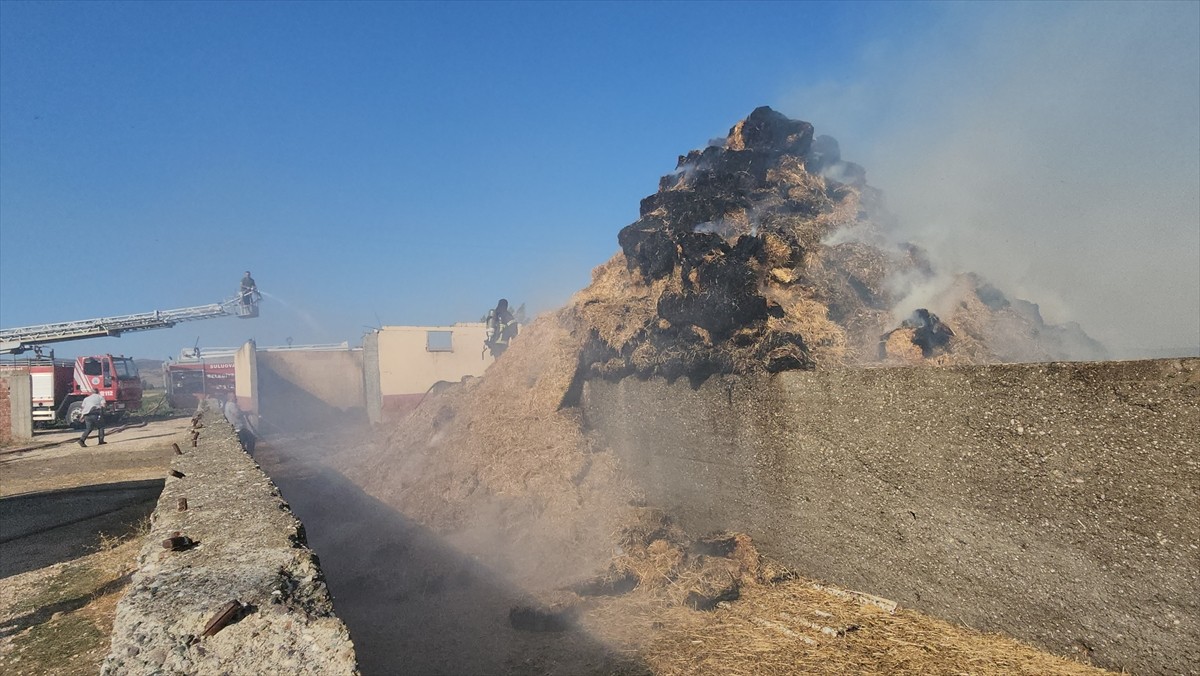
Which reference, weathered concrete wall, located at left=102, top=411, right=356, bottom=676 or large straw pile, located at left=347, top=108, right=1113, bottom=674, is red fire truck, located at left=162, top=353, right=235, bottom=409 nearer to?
large straw pile, located at left=347, top=108, right=1113, bottom=674

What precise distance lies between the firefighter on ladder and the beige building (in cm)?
469

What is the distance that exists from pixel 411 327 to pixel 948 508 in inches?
878

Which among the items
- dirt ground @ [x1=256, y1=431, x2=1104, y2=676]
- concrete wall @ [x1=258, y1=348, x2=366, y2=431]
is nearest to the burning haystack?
dirt ground @ [x1=256, y1=431, x2=1104, y2=676]

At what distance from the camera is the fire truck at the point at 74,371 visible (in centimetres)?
2480

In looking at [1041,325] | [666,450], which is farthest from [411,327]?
[1041,325]

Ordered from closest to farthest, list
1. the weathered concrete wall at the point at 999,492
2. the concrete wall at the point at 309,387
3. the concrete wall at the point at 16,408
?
the weathered concrete wall at the point at 999,492 < the concrete wall at the point at 16,408 < the concrete wall at the point at 309,387

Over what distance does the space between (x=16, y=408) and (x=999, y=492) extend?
3029 cm

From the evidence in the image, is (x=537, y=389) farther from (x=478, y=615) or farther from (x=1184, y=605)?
(x=1184, y=605)

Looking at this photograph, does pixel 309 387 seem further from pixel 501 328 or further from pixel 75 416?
pixel 501 328

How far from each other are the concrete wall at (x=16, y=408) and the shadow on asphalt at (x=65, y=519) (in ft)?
46.1

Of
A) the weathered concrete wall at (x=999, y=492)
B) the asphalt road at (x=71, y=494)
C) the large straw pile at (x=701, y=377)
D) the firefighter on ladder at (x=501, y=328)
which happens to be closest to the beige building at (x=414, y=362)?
the firefighter on ladder at (x=501, y=328)

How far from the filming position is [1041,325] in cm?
817

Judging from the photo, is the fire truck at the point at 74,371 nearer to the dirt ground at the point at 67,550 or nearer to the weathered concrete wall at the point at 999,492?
the dirt ground at the point at 67,550

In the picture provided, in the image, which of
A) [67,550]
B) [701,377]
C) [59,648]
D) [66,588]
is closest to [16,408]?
[67,550]
